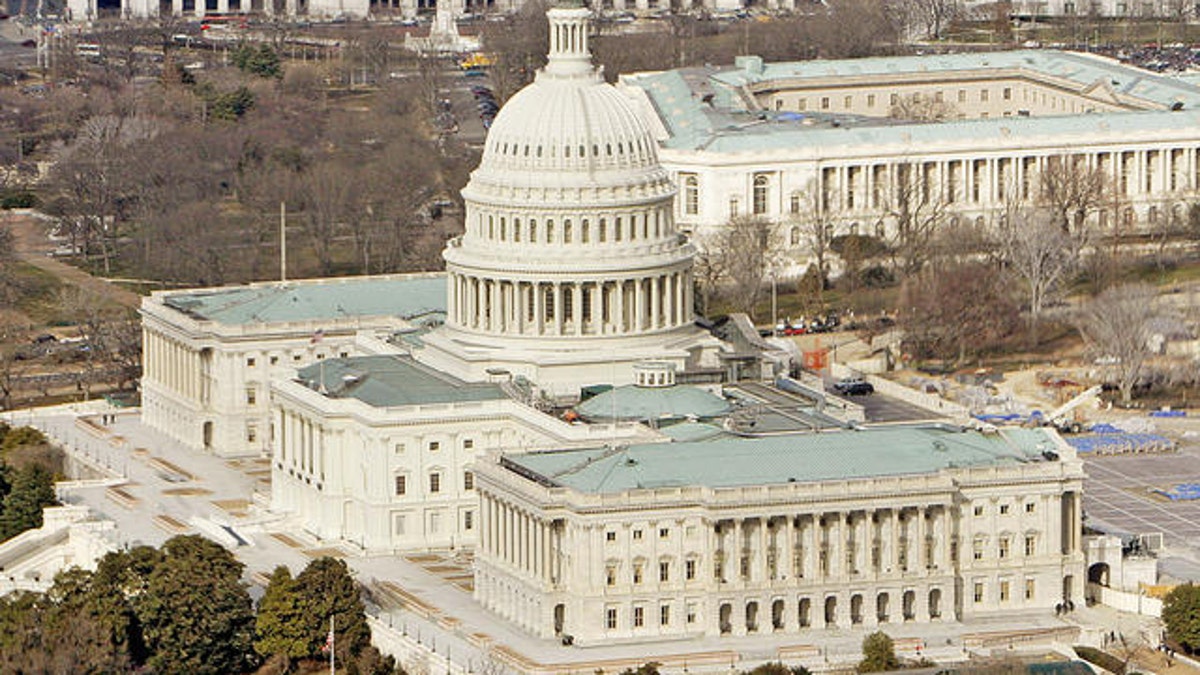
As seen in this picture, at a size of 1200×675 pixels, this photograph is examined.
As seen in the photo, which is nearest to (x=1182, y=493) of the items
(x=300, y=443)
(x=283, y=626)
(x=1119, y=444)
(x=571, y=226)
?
(x=1119, y=444)

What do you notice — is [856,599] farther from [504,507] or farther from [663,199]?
[663,199]

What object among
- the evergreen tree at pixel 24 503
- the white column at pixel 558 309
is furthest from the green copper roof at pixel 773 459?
the evergreen tree at pixel 24 503

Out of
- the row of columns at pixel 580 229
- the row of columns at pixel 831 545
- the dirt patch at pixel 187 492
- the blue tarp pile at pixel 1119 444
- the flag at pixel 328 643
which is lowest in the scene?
the flag at pixel 328 643

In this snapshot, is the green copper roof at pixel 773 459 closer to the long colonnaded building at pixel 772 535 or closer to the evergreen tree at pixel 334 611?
the long colonnaded building at pixel 772 535

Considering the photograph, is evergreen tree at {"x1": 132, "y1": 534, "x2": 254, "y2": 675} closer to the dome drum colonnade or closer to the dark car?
the dome drum colonnade

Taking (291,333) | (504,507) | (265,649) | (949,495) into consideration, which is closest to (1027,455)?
(949,495)

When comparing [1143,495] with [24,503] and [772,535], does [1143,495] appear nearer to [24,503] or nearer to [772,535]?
[772,535]

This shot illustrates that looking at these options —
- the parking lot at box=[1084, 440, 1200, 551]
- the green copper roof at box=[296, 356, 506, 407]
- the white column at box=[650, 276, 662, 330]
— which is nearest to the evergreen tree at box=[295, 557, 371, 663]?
the green copper roof at box=[296, 356, 506, 407]

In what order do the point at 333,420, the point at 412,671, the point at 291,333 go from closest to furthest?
the point at 412,671 < the point at 333,420 < the point at 291,333
